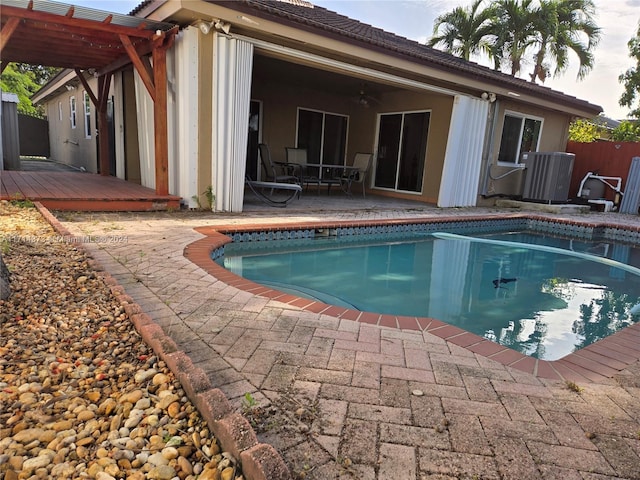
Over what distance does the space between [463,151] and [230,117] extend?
221 inches

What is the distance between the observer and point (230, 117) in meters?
5.86

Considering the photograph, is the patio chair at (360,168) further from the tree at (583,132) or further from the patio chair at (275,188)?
the tree at (583,132)

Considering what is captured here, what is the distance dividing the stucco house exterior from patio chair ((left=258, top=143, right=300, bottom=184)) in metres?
0.63

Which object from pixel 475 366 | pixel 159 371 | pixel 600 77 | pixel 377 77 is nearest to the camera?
pixel 159 371

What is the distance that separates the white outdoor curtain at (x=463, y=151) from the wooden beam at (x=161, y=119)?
5.90m

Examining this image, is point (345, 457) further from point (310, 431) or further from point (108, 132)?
point (108, 132)

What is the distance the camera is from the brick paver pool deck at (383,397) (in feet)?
4.16

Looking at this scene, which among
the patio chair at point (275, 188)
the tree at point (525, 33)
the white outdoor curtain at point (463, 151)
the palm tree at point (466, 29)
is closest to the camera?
the patio chair at point (275, 188)

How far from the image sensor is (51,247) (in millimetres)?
3432

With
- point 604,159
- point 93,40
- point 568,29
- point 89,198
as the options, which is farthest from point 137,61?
point 568,29

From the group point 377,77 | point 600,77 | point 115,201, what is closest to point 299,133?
point 377,77

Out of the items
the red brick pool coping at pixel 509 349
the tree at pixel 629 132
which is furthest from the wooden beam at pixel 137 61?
the tree at pixel 629 132

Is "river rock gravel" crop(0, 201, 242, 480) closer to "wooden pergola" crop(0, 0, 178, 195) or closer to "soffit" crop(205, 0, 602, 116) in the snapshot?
"wooden pergola" crop(0, 0, 178, 195)

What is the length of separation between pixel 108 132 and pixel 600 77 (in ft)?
56.6
